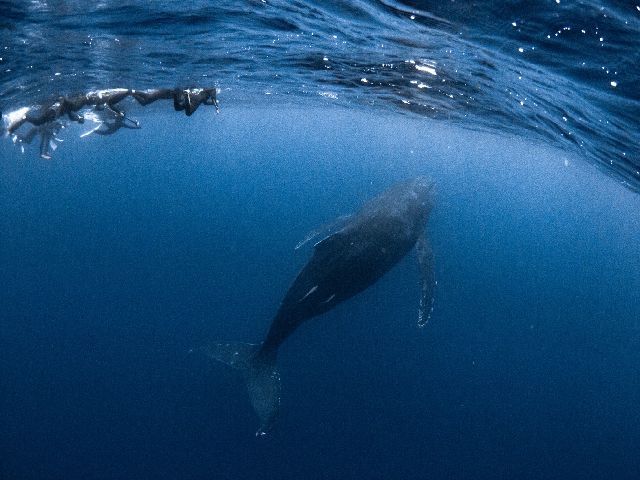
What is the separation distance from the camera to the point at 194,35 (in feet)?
41.2

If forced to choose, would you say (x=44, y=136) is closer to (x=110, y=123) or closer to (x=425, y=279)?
(x=110, y=123)

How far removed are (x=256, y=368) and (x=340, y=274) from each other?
14.4ft

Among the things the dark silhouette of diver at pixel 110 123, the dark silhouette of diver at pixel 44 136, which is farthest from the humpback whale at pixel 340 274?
the dark silhouette of diver at pixel 44 136

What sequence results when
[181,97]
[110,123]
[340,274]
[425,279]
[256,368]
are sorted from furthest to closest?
1. [425,279]
2. [256,368]
3. [110,123]
4. [340,274]
5. [181,97]

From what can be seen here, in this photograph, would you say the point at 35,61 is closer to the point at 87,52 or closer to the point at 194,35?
the point at 87,52

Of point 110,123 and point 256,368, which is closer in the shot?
point 110,123

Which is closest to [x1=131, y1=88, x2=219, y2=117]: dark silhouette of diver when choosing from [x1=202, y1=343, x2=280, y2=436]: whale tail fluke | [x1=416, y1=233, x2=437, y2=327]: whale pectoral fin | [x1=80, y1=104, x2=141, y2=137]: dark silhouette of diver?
[x1=80, y1=104, x2=141, y2=137]: dark silhouette of diver

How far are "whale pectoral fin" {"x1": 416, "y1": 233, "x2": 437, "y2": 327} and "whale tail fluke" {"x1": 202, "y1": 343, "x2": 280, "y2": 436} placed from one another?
190 inches

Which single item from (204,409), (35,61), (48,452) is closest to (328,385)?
(204,409)

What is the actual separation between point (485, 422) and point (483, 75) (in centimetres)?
2656

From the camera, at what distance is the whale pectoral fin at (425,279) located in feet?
42.3

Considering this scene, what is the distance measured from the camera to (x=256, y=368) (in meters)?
13.4

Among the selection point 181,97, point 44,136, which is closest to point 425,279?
point 181,97

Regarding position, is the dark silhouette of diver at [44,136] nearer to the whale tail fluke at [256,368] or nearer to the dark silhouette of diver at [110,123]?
the dark silhouette of diver at [110,123]
